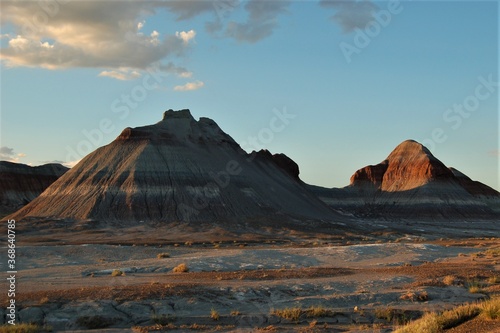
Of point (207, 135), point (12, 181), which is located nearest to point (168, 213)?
point (207, 135)

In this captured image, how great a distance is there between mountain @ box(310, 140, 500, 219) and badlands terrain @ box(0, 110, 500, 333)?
45cm

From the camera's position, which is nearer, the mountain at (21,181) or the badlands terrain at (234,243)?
the badlands terrain at (234,243)

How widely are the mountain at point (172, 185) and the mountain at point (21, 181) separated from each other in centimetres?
3539

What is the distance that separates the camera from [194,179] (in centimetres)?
8581

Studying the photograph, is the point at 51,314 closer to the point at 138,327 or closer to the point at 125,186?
the point at 138,327

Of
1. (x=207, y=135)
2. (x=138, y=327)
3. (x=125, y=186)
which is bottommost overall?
(x=138, y=327)

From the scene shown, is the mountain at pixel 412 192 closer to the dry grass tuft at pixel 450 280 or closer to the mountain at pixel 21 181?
the mountain at pixel 21 181

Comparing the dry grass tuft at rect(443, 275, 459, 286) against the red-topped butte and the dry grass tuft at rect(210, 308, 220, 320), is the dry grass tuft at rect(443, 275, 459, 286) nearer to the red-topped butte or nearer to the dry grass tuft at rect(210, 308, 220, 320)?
the dry grass tuft at rect(210, 308, 220, 320)

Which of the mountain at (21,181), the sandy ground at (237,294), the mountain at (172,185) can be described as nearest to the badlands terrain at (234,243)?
the sandy ground at (237,294)

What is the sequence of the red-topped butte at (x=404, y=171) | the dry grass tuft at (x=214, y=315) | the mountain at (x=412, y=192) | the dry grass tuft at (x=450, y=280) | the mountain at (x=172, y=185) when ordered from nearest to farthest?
the dry grass tuft at (x=214, y=315), the dry grass tuft at (x=450, y=280), the mountain at (x=172, y=185), the mountain at (x=412, y=192), the red-topped butte at (x=404, y=171)

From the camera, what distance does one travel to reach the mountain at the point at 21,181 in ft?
392

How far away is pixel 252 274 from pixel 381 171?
139535 mm

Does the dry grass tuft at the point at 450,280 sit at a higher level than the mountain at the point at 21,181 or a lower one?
lower

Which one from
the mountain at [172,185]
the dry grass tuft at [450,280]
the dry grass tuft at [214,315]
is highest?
the mountain at [172,185]
